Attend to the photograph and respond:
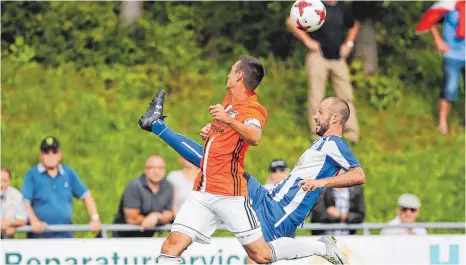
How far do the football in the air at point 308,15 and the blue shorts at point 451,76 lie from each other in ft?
19.2

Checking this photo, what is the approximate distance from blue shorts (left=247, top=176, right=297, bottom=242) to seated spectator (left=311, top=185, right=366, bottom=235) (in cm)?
213

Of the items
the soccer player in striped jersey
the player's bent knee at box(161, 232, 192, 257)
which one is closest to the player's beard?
the soccer player in striped jersey

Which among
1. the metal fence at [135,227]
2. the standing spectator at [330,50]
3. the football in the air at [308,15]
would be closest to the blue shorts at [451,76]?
the standing spectator at [330,50]

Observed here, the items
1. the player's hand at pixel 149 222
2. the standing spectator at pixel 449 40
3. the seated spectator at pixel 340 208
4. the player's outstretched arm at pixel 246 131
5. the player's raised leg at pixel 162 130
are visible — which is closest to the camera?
the player's outstretched arm at pixel 246 131

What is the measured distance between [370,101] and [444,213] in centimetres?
307

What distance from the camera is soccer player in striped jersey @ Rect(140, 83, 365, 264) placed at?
10250mm

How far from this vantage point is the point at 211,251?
12.0 metres

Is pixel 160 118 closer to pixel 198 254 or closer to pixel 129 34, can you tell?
pixel 198 254

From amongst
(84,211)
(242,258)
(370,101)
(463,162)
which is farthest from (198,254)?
(370,101)

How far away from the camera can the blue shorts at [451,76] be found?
56.1 feet

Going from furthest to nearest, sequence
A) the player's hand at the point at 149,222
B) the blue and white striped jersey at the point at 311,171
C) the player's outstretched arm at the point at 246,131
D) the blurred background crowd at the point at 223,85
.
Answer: the blurred background crowd at the point at 223,85
the player's hand at the point at 149,222
the blue and white striped jersey at the point at 311,171
the player's outstretched arm at the point at 246,131

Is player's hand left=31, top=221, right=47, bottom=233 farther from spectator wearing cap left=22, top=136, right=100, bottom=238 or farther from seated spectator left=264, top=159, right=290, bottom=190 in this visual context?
seated spectator left=264, top=159, right=290, bottom=190

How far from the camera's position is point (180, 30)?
18.7m

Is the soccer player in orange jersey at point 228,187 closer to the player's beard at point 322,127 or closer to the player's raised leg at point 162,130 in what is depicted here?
the player's raised leg at point 162,130
